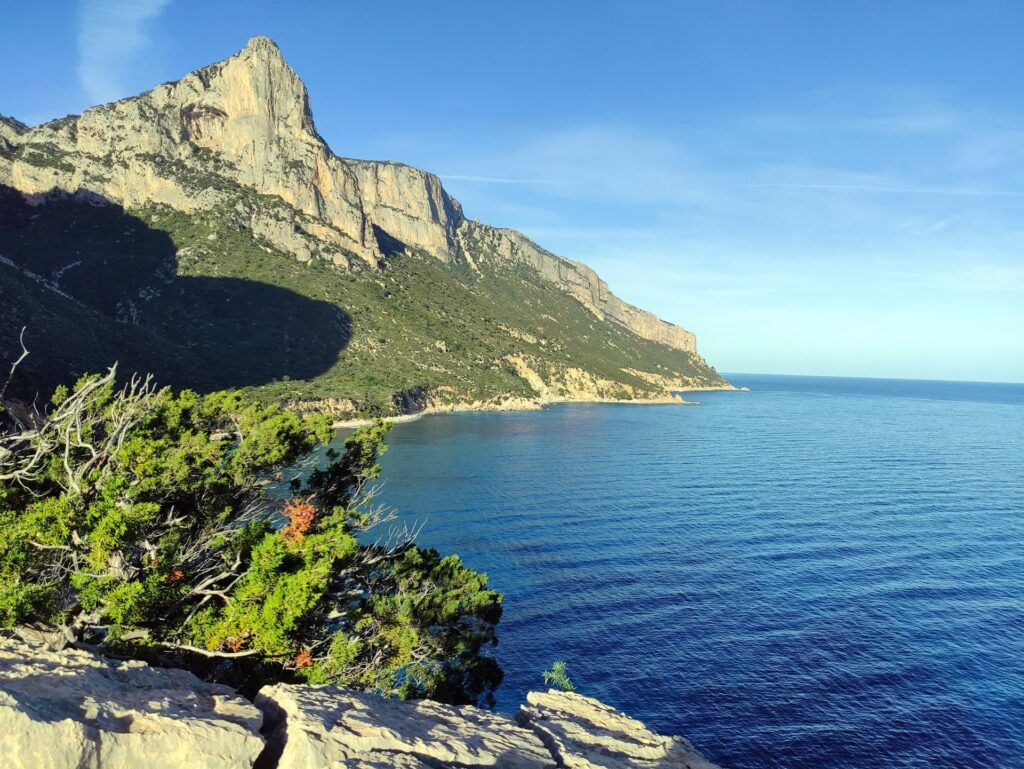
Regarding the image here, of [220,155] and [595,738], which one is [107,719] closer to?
[595,738]

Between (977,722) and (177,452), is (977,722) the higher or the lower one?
the lower one

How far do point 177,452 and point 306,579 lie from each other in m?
8.50

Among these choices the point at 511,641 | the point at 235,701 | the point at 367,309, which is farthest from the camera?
the point at 367,309

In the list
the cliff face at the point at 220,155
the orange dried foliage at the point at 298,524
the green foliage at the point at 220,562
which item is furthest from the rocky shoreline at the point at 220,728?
the cliff face at the point at 220,155

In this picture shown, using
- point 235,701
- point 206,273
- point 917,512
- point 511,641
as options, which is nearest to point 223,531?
point 235,701

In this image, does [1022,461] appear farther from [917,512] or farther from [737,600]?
[737,600]

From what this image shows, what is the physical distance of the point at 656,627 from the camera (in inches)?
1510

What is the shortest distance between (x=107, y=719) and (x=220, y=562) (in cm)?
1233

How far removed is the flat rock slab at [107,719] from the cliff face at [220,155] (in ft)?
560

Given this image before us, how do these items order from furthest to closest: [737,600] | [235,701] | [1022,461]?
[1022,461] → [737,600] → [235,701]

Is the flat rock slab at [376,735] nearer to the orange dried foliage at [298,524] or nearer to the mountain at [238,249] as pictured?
the orange dried foliage at [298,524]

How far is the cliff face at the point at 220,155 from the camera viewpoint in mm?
159500

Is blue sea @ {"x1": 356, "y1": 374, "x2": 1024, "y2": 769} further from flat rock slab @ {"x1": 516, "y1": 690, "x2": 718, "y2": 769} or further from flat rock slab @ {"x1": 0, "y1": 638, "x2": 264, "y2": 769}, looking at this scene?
flat rock slab @ {"x1": 0, "y1": 638, "x2": 264, "y2": 769}

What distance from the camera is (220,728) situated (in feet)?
32.4
